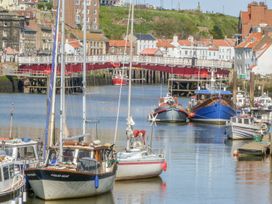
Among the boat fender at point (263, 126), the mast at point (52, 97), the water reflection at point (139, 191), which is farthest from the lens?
the boat fender at point (263, 126)

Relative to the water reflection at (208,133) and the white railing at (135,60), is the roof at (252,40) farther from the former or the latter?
the water reflection at (208,133)

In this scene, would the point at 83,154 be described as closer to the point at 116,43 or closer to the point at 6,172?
the point at 6,172

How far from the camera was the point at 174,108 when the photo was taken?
73.8m

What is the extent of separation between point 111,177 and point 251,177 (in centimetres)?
824

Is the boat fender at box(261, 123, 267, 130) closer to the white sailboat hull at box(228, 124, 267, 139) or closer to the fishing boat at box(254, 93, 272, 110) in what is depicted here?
the white sailboat hull at box(228, 124, 267, 139)

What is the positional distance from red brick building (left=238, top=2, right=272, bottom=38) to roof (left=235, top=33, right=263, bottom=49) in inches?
457

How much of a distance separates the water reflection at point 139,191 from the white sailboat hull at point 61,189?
1.47m

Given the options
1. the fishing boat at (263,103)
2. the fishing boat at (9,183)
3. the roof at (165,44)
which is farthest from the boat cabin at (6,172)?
the roof at (165,44)

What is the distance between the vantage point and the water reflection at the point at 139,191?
36.1m

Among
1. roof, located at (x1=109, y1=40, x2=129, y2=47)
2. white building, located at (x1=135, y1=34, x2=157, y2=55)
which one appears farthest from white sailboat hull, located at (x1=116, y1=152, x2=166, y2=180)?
white building, located at (x1=135, y1=34, x2=157, y2=55)

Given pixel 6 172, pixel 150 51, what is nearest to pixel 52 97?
pixel 6 172

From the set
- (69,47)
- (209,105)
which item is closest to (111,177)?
(209,105)

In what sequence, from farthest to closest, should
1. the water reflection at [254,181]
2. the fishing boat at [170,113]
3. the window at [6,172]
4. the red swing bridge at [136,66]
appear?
the red swing bridge at [136,66]
the fishing boat at [170,113]
the water reflection at [254,181]
the window at [6,172]

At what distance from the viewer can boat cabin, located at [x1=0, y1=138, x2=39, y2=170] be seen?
1361 inches
